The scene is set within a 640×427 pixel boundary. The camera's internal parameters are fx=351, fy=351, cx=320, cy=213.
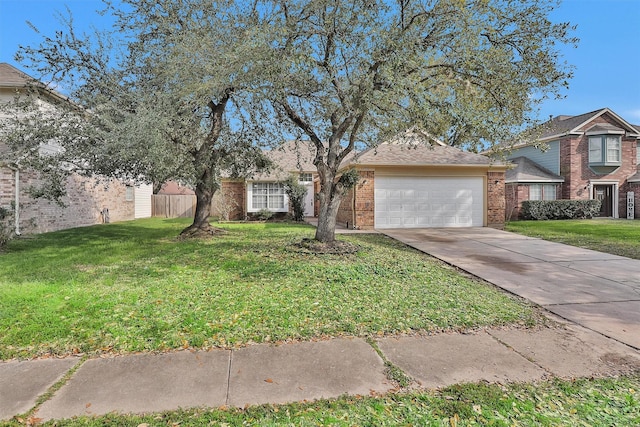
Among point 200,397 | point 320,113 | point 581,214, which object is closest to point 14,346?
point 200,397

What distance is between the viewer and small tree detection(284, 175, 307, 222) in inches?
712

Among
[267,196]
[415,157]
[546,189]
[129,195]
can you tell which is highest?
[415,157]

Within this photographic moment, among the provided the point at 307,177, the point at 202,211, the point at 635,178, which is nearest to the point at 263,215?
the point at 307,177

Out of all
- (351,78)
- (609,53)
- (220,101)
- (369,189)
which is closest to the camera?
(351,78)

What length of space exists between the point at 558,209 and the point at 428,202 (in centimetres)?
1043

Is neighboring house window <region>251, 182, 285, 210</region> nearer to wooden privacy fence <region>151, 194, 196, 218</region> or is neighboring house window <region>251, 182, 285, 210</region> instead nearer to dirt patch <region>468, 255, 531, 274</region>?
wooden privacy fence <region>151, 194, 196, 218</region>

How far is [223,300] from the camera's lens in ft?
16.8

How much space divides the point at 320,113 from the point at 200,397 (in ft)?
26.9

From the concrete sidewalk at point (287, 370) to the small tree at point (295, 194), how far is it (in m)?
14.6

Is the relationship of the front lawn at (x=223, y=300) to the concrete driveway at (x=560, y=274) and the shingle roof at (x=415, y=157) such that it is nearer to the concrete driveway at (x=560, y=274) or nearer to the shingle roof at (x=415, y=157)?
the concrete driveway at (x=560, y=274)

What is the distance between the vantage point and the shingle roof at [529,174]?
67.8 ft

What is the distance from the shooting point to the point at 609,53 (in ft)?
42.2

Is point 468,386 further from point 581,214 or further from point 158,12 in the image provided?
point 581,214

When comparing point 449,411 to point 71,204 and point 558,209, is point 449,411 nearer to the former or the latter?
point 71,204
